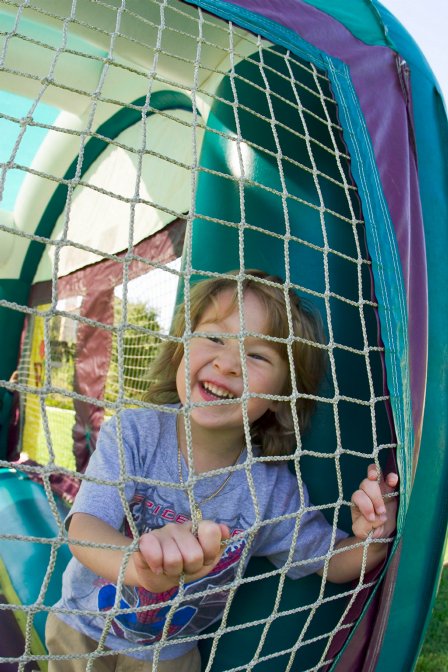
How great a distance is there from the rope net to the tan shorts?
38mm

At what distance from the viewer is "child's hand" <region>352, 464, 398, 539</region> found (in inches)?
26.6

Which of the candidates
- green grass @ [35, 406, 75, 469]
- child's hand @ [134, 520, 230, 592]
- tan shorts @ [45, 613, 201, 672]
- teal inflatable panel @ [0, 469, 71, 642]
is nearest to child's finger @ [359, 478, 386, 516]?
child's hand @ [134, 520, 230, 592]

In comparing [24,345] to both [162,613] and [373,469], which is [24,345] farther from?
[373,469]

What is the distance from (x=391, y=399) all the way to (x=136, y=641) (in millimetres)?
475

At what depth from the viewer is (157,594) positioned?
2.55ft

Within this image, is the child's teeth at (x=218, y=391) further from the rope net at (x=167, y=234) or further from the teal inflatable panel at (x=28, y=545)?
the teal inflatable panel at (x=28, y=545)

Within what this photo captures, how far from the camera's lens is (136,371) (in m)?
1.71

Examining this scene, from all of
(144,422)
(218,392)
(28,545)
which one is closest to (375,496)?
(218,392)

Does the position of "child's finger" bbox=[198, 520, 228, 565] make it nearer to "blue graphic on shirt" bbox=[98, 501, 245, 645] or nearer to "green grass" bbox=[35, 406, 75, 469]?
"blue graphic on shirt" bbox=[98, 501, 245, 645]

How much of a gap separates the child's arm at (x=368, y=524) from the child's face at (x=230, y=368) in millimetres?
181

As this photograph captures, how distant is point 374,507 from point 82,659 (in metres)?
0.47

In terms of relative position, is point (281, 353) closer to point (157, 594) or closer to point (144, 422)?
point (144, 422)

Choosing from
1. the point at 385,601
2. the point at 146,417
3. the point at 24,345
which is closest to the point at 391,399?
the point at 385,601

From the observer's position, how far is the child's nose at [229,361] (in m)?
0.76
